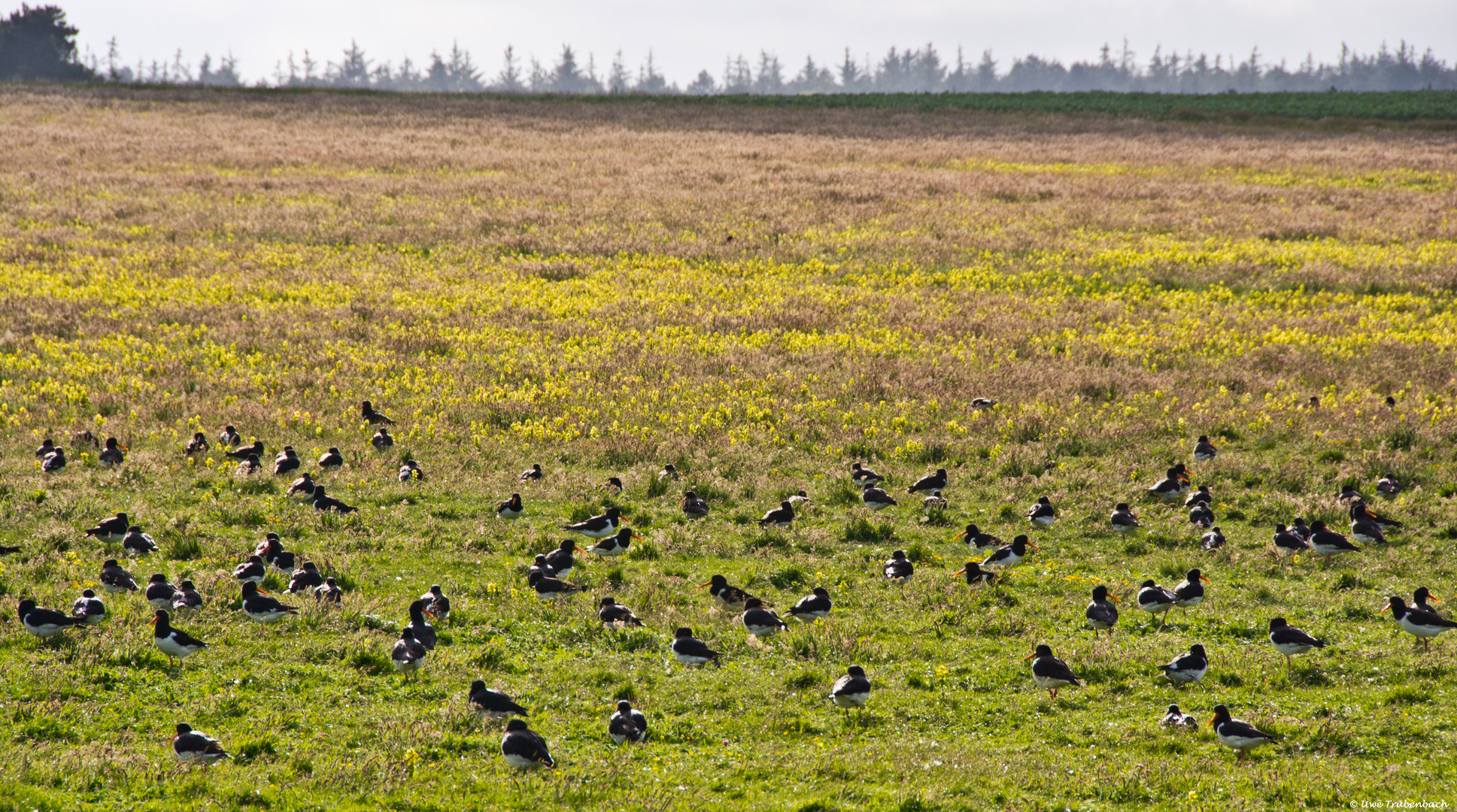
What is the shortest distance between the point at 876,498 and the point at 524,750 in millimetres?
9558

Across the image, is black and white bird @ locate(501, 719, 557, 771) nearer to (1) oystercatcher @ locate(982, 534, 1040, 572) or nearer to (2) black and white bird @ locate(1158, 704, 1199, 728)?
(2) black and white bird @ locate(1158, 704, 1199, 728)

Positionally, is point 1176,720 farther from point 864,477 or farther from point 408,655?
point 864,477

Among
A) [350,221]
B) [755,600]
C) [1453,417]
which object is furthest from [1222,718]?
[350,221]

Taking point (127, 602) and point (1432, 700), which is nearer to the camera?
point (1432, 700)

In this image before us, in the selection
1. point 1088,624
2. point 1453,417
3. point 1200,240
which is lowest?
point 1088,624

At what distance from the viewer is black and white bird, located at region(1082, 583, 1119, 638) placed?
12516 millimetres

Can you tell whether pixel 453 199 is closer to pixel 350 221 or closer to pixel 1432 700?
pixel 350 221

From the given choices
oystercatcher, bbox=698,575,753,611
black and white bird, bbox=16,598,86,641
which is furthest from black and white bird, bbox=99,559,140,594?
oystercatcher, bbox=698,575,753,611

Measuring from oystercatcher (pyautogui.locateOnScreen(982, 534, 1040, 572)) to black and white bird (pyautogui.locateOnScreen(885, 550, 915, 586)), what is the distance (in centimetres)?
126

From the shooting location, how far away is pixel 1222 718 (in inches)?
374

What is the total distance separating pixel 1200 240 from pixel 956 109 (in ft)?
167

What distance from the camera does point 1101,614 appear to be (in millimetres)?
12523

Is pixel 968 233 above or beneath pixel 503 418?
above

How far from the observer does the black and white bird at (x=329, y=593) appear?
12602mm
